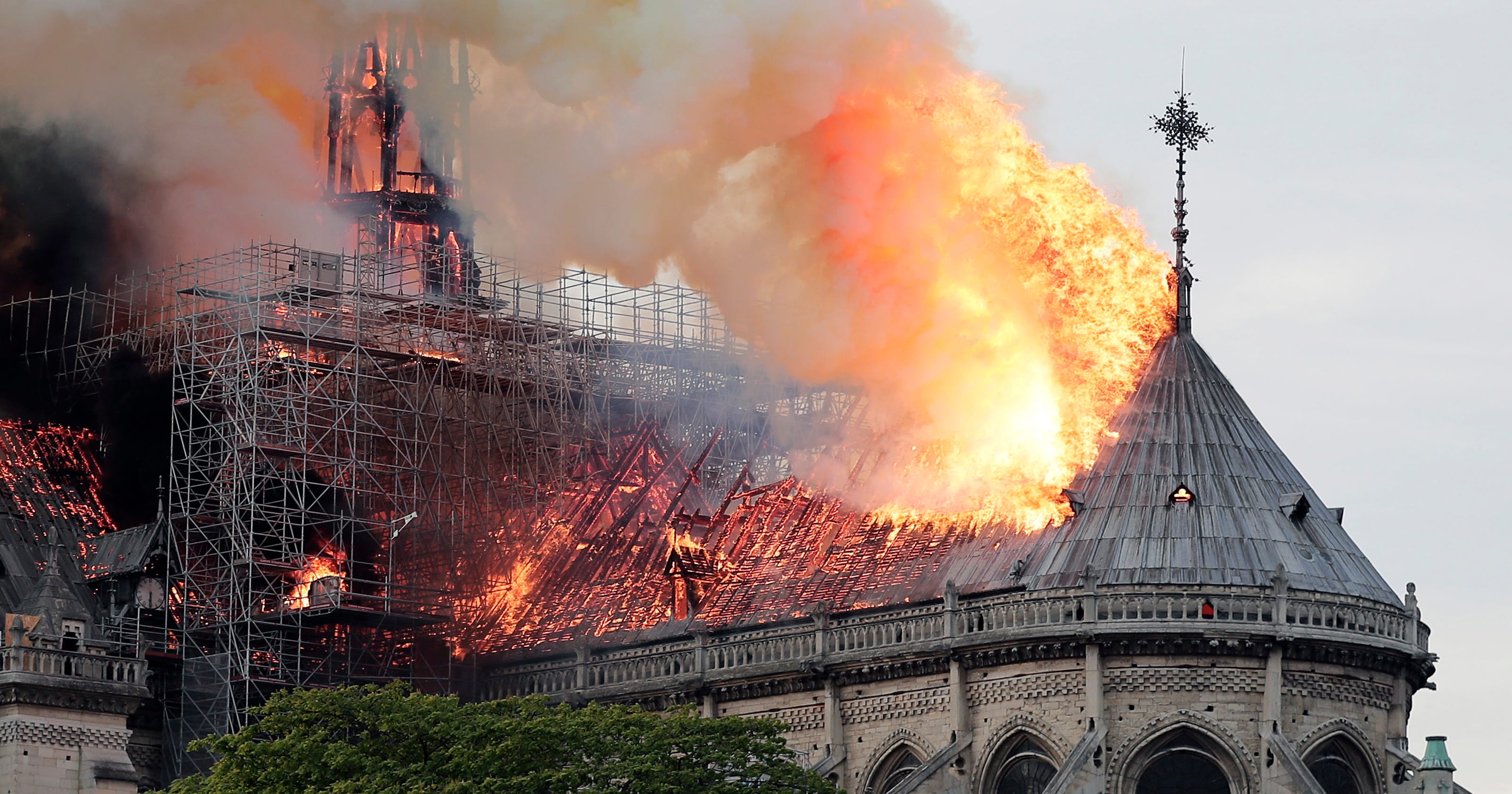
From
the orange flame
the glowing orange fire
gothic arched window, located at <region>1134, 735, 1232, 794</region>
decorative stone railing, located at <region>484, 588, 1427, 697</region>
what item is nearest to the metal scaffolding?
the glowing orange fire

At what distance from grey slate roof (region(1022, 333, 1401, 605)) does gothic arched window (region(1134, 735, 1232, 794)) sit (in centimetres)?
399

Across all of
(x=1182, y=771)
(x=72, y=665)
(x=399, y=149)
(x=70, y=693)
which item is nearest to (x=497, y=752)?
(x=1182, y=771)

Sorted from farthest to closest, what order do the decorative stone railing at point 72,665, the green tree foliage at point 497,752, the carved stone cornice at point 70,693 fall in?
1. the decorative stone railing at point 72,665
2. the carved stone cornice at point 70,693
3. the green tree foliage at point 497,752

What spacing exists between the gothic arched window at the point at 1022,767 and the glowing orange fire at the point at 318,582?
20.8 meters

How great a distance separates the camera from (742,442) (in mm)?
100875

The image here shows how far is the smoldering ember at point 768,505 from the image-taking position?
263 ft

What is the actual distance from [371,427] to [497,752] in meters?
24.7

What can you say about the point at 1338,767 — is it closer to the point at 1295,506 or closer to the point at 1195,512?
the point at 1295,506

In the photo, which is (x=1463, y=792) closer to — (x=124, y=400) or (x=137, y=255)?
(x=124, y=400)

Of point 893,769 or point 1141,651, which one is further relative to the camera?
point 893,769

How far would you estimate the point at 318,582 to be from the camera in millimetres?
92312

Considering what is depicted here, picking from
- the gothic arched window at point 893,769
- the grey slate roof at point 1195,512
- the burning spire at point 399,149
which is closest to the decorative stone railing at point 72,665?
the gothic arched window at point 893,769

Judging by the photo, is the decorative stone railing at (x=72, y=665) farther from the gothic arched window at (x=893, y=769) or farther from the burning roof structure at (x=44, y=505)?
the gothic arched window at (x=893, y=769)

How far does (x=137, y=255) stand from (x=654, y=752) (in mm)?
41618
